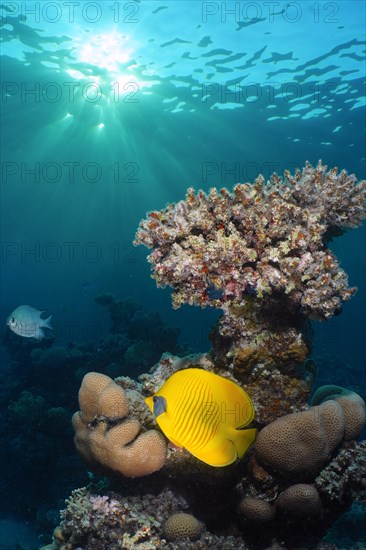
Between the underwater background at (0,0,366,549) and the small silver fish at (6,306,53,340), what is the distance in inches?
128

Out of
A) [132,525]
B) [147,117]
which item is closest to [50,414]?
[132,525]

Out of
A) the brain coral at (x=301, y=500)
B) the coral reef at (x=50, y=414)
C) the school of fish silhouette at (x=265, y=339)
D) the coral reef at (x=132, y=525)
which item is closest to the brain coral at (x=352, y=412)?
the school of fish silhouette at (x=265, y=339)

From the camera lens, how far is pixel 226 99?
19.4 m

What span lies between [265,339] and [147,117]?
74.7 feet

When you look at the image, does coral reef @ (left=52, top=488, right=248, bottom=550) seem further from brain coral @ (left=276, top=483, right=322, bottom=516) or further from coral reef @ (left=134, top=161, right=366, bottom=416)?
coral reef @ (left=134, top=161, right=366, bottom=416)

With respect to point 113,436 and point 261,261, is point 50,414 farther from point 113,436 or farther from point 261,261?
point 261,261

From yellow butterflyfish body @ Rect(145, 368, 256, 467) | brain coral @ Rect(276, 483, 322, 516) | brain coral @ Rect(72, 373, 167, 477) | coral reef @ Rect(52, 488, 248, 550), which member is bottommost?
coral reef @ Rect(52, 488, 248, 550)

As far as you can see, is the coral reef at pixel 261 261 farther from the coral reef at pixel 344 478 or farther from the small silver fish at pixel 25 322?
the small silver fish at pixel 25 322

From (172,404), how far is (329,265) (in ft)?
6.18

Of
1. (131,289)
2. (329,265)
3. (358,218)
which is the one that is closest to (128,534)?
(329,265)

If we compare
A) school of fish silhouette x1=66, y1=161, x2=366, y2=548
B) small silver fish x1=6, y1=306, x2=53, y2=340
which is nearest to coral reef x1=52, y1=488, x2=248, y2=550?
school of fish silhouette x1=66, y1=161, x2=366, y2=548

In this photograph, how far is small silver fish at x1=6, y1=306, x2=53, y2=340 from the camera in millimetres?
7180

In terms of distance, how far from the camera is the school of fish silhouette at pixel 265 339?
317 centimetres

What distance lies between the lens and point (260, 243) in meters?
3.35
